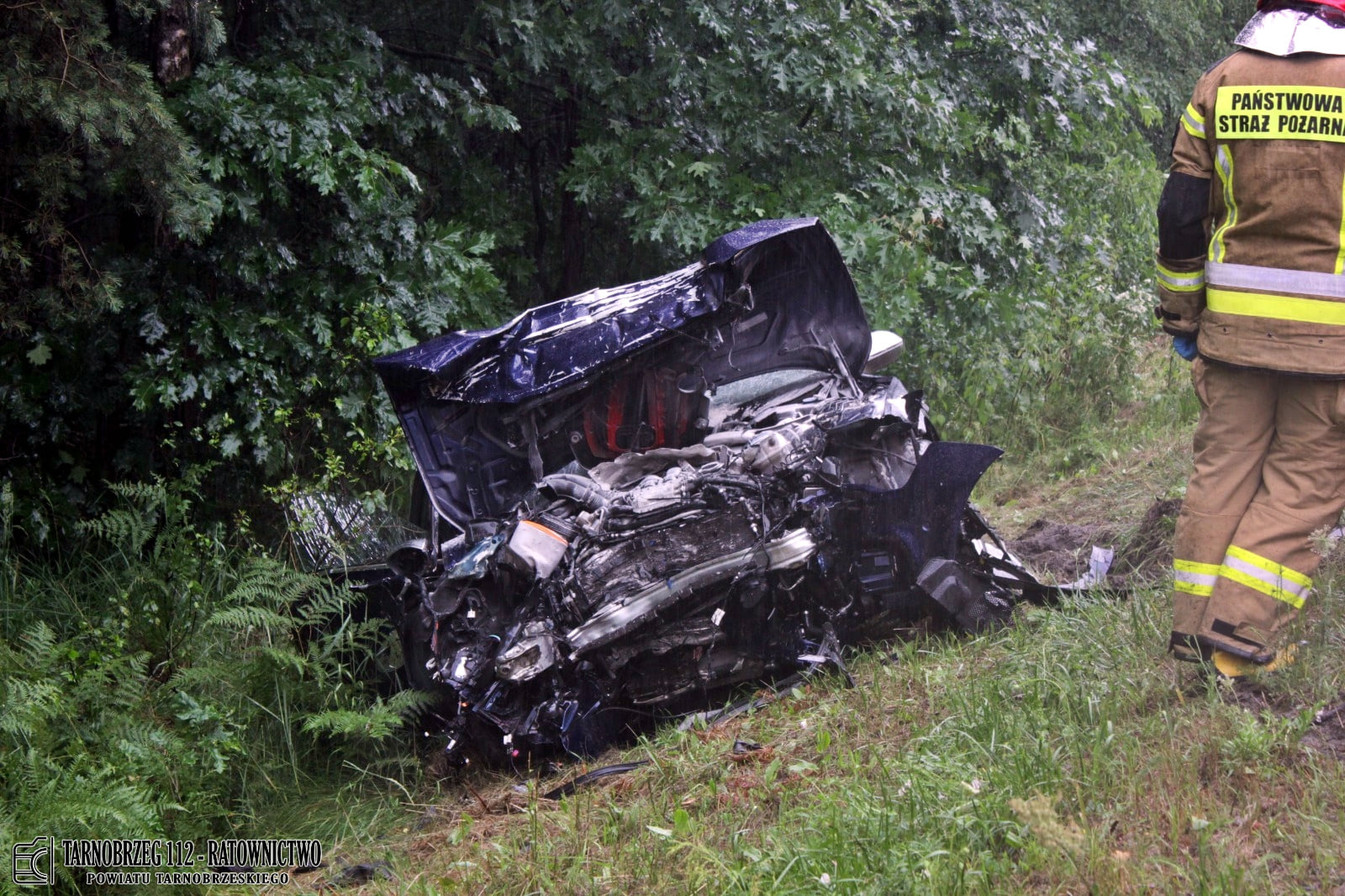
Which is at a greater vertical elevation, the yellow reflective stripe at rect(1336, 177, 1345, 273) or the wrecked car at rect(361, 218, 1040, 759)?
the yellow reflective stripe at rect(1336, 177, 1345, 273)

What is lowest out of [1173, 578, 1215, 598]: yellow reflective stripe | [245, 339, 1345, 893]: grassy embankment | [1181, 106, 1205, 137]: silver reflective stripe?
[245, 339, 1345, 893]: grassy embankment

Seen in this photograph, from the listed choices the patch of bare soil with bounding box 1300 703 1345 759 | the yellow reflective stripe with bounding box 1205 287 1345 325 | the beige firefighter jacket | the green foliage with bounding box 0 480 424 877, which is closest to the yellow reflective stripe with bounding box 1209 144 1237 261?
the beige firefighter jacket

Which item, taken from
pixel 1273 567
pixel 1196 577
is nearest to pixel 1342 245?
pixel 1273 567

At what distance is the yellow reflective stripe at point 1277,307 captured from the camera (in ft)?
9.96

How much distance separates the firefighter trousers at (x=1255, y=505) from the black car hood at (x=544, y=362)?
5.95 ft

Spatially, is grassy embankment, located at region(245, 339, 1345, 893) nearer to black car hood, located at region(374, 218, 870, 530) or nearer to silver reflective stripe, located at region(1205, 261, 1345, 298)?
silver reflective stripe, located at region(1205, 261, 1345, 298)

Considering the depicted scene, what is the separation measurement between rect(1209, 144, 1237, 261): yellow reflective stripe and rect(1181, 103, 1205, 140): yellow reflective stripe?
0.25 ft

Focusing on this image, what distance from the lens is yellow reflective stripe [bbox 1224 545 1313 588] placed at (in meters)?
3.11

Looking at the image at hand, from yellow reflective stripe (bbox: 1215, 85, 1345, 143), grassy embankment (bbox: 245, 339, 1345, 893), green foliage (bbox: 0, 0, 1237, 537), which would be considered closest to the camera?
grassy embankment (bbox: 245, 339, 1345, 893)

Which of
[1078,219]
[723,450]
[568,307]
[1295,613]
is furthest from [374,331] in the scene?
[1078,219]

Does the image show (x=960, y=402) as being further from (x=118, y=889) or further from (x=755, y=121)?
(x=118, y=889)

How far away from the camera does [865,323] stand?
491cm

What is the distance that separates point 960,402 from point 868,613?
11.1 ft

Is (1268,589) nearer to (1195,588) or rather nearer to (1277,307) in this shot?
(1195,588)
